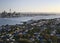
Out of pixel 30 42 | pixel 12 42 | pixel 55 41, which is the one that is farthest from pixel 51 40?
pixel 12 42

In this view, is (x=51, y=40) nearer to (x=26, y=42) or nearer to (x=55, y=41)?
(x=55, y=41)

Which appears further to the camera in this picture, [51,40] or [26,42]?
[51,40]

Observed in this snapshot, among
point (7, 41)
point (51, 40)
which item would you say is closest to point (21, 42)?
point (7, 41)

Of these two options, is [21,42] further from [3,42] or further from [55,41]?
[55,41]

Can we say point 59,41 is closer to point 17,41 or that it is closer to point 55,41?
point 55,41

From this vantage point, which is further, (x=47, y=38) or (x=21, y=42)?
(x=47, y=38)

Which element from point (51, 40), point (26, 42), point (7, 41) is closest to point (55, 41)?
point (51, 40)

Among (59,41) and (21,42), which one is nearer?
(21,42)
